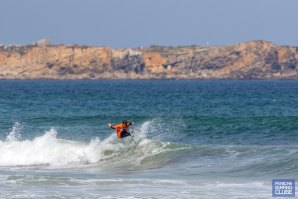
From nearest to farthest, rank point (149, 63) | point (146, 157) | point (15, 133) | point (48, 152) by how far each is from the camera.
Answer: point (146, 157) < point (48, 152) < point (15, 133) < point (149, 63)

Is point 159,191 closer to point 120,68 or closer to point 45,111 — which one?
point 45,111

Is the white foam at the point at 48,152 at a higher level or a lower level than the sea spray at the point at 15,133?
lower

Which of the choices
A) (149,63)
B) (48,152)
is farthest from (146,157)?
(149,63)

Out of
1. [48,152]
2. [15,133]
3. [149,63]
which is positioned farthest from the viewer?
[149,63]

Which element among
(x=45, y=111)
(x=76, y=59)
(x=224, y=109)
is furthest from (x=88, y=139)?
(x=76, y=59)

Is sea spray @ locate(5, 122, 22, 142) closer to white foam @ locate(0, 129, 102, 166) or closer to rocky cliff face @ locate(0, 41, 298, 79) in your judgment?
white foam @ locate(0, 129, 102, 166)

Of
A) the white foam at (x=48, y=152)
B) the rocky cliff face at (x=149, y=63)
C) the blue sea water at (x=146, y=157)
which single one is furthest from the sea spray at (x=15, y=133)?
the rocky cliff face at (x=149, y=63)

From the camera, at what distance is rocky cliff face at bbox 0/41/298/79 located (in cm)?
16006

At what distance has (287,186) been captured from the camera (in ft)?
61.8

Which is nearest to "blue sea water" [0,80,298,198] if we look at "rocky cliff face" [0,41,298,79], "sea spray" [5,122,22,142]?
"sea spray" [5,122,22,142]

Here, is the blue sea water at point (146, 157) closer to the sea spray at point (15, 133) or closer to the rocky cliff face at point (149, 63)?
the sea spray at point (15, 133)

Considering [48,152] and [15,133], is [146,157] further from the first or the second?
[15,133]

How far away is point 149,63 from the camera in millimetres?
171750

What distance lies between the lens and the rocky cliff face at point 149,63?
160062 mm
